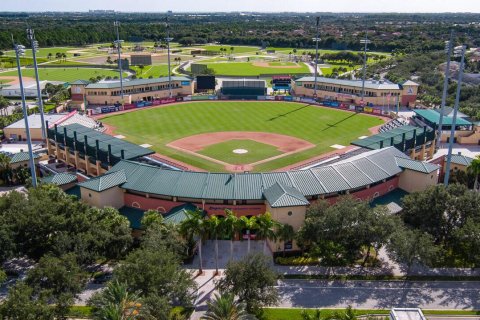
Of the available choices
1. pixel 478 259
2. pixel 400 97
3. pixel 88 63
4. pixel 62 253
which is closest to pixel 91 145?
pixel 62 253

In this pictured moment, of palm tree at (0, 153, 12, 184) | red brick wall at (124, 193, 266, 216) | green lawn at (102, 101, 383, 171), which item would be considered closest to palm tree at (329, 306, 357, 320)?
red brick wall at (124, 193, 266, 216)

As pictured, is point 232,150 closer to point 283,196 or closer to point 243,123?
point 243,123

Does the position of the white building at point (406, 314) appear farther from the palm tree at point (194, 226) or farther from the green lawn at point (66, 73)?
the green lawn at point (66, 73)

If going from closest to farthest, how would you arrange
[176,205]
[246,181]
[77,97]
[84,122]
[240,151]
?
[176,205]
[246,181]
[240,151]
[84,122]
[77,97]

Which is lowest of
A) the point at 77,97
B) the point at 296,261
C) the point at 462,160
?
the point at 296,261

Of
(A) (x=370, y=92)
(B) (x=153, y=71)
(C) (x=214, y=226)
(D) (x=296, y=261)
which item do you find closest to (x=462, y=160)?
(D) (x=296, y=261)

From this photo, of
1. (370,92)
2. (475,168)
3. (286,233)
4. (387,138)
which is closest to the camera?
(286,233)
